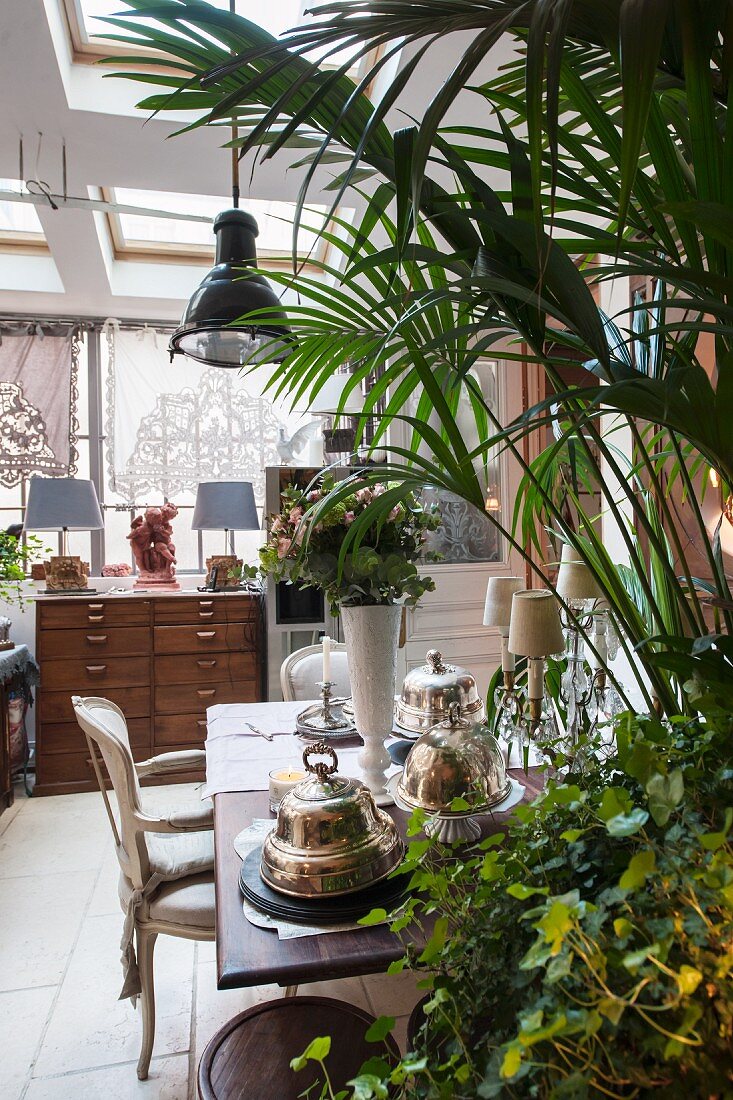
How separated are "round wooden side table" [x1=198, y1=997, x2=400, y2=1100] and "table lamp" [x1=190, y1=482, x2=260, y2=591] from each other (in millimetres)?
3494

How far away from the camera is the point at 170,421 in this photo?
4980 millimetres

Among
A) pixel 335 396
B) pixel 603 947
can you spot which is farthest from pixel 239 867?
pixel 335 396

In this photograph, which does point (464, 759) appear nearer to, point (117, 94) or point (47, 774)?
point (117, 94)

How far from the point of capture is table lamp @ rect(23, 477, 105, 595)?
4.09 meters

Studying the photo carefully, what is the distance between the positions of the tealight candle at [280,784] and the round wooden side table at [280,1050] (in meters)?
0.49

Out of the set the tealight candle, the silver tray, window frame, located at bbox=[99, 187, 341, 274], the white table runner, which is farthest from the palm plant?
window frame, located at bbox=[99, 187, 341, 274]

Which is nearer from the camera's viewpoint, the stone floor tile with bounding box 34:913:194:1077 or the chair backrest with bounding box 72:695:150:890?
the chair backrest with bounding box 72:695:150:890

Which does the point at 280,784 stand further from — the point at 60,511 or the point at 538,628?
the point at 60,511

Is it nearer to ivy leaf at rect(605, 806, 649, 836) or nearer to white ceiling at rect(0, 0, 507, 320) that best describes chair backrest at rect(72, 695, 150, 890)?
ivy leaf at rect(605, 806, 649, 836)

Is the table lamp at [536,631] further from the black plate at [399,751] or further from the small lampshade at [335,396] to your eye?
the small lampshade at [335,396]

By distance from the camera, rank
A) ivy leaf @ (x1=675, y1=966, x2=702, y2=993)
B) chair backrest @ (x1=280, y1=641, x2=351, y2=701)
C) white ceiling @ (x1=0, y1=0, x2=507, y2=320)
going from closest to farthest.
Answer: ivy leaf @ (x1=675, y1=966, x2=702, y2=993) < white ceiling @ (x1=0, y1=0, x2=507, y2=320) < chair backrest @ (x1=280, y1=641, x2=351, y2=701)

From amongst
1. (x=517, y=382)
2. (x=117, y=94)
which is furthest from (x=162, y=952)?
(x=517, y=382)

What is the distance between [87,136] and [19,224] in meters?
1.78

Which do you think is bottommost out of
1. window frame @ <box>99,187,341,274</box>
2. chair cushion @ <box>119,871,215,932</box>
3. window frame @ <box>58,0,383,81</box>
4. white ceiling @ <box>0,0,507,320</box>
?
chair cushion @ <box>119,871,215,932</box>
